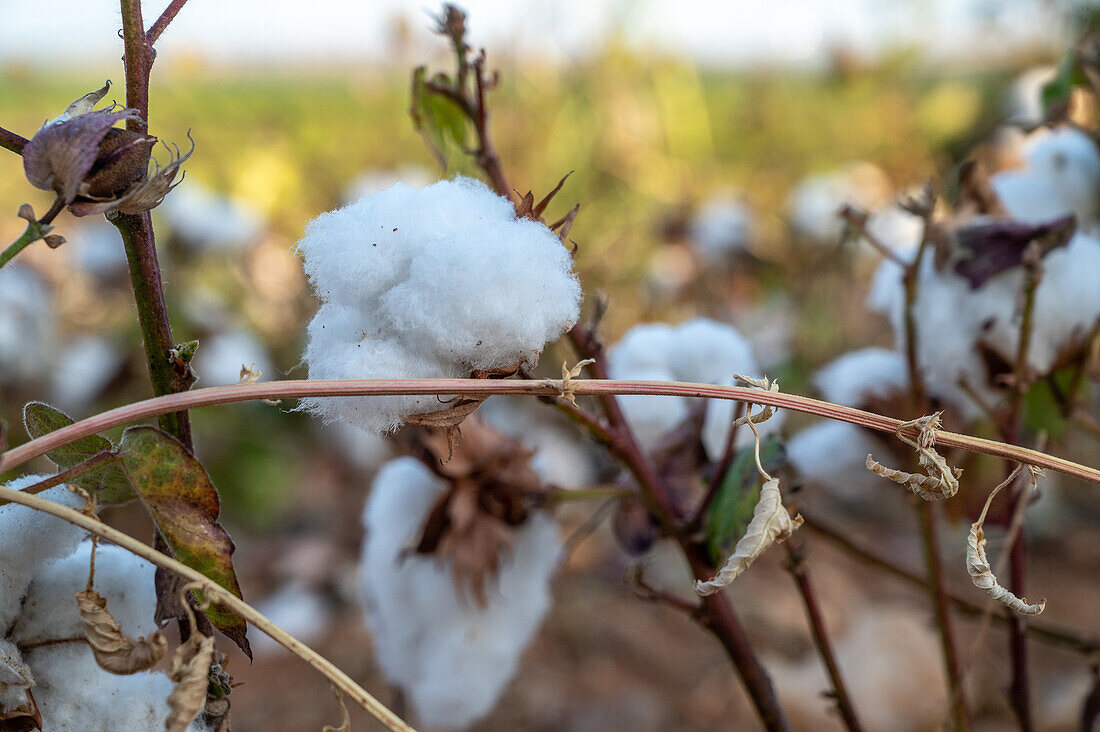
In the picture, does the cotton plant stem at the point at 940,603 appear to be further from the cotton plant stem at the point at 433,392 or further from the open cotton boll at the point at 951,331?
the cotton plant stem at the point at 433,392

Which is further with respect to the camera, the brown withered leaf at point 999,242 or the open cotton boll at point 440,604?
the open cotton boll at point 440,604

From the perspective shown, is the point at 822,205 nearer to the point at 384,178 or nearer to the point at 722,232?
the point at 722,232

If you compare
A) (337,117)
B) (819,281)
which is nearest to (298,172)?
(337,117)

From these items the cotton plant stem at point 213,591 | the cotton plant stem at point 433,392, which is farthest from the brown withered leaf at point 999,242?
the cotton plant stem at point 213,591

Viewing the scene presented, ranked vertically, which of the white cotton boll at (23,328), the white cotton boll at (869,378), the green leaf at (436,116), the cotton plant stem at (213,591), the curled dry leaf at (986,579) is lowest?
the white cotton boll at (23,328)

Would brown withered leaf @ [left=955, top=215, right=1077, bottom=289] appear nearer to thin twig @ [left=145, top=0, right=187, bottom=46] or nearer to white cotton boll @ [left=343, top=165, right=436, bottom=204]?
thin twig @ [left=145, top=0, right=187, bottom=46]

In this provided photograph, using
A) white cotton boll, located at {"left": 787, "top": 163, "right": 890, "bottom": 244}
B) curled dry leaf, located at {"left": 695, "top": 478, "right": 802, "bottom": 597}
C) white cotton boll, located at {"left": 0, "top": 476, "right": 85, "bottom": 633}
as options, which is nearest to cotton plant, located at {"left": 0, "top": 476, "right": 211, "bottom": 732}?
white cotton boll, located at {"left": 0, "top": 476, "right": 85, "bottom": 633}
